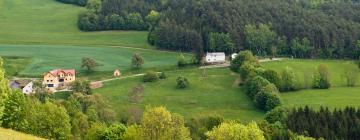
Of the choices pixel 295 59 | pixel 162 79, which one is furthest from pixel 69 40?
pixel 295 59

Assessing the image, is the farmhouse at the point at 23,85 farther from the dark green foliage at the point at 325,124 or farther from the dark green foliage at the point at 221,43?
the dark green foliage at the point at 221,43

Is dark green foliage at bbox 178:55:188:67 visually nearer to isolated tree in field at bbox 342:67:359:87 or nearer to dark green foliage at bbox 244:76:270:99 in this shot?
dark green foliage at bbox 244:76:270:99

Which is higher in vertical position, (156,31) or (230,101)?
(156,31)

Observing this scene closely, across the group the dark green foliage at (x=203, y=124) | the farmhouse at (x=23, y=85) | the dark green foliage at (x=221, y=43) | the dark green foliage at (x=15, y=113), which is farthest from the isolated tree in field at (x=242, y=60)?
the dark green foliage at (x=15, y=113)

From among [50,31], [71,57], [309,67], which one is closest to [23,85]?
[71,57]

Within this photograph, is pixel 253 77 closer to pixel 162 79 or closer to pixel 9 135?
pixel 162 79

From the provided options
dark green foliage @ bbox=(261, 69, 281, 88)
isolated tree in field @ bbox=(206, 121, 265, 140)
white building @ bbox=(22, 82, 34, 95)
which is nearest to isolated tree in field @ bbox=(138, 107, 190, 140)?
isolated tree in field @ bbox=(206, 121, 265, 140)

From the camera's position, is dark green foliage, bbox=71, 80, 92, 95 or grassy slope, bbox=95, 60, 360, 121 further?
dark green foliage, bbox=71, 80, 92, 95
